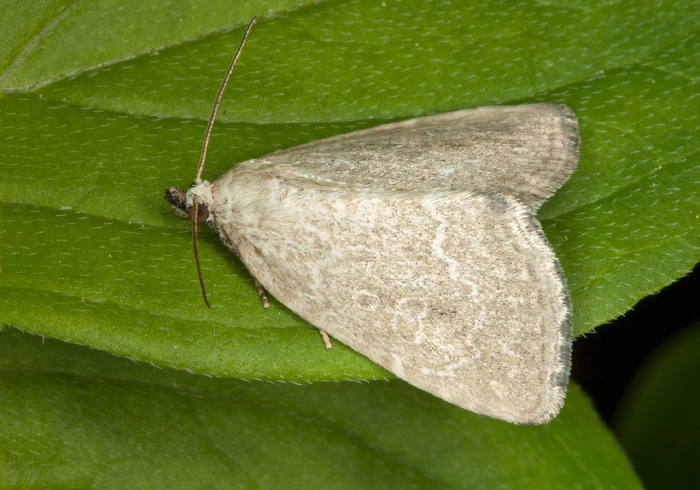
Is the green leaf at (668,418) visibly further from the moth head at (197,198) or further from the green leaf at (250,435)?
the moth head at (197,198)

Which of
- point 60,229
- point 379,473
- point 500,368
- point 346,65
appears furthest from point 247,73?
point 379,473

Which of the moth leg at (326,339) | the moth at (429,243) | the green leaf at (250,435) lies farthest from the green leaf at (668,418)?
the moth leg at (326,339)

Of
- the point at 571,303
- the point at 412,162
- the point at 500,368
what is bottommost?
the point at 500,368

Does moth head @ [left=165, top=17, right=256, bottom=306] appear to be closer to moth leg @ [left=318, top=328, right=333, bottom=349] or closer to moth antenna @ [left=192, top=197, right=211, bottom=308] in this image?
moth antenna @ [left=192, top=197, right=211, bottom=308]

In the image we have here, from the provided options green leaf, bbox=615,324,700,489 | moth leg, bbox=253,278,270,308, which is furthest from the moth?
green leaf, bbox=615,324,700,489

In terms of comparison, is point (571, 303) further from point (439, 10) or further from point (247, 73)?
point (247, 73)
